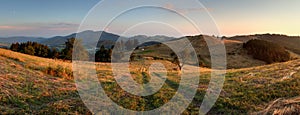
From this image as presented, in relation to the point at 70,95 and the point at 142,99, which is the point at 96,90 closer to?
the point at 70,95

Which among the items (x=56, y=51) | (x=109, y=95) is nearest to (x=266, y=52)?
(x=56, y=51)

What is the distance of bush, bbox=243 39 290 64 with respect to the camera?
11025 cm

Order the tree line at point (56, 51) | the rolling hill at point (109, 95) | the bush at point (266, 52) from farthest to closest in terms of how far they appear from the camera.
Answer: the bush at point (266, 52)
the tree line at point (56, 51)
the rolling hill at point (109, 95)

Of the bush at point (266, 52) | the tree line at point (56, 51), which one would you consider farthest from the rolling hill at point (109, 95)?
the bush at point (266, 52)

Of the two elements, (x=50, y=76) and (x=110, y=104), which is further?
(x=50, y=76)

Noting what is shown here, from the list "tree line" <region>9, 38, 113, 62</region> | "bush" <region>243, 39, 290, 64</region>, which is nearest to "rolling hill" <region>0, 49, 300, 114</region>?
"tree line" <region>9, 38, 113, 62</region>

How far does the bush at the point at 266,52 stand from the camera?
110 meters

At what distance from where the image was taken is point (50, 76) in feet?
76.6

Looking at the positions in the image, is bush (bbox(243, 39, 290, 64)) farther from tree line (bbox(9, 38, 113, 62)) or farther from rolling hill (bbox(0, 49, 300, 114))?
rolling hill (bbox(0, 49, 300, 114))

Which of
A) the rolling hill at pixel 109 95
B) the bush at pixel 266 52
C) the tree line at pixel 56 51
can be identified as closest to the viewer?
the rolling hill at pixel 109 95

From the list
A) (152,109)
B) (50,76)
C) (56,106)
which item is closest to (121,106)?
(152,109)

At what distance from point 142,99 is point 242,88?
933 centimetres

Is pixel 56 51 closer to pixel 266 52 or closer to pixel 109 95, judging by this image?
pixel 109 95

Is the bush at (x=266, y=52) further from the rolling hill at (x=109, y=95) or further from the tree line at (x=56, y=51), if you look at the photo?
the rolling hill at (x=109, y=95)
